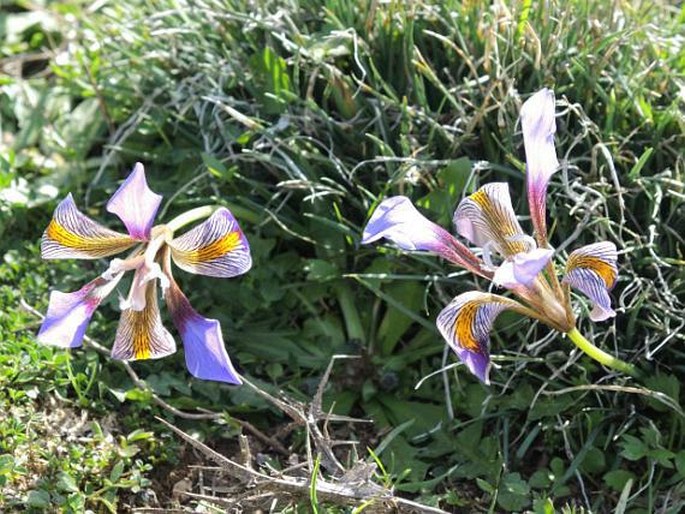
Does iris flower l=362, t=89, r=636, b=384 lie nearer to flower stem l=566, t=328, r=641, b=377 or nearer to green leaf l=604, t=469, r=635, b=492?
flower stem l=566, t=328, r=641, b=377

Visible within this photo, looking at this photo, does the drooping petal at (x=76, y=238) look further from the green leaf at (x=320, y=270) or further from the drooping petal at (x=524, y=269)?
the drooping petal at (x=524, y=269)

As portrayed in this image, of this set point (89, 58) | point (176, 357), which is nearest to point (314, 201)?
point (176, 357)

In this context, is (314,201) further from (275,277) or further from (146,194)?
(146,194)

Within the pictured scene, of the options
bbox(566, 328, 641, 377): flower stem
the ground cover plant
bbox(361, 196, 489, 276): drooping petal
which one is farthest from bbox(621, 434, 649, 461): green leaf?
bbox(361, 196, 489, 276): drooping petal

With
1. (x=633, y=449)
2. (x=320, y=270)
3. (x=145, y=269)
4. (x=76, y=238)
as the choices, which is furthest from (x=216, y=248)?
(x=633, y=449)

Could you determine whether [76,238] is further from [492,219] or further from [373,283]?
[492,219]
